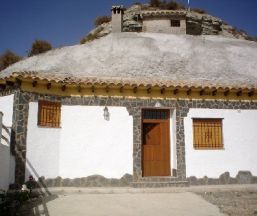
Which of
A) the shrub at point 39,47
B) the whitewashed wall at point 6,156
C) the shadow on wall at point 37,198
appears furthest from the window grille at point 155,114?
the shrub at point 39,47

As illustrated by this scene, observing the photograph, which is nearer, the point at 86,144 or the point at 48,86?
the point at 48,86

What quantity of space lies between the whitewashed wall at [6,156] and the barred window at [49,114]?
0.99m

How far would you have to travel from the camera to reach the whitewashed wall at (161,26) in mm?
24411

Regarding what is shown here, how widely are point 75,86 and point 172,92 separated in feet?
12.5

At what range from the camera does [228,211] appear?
24.6ft

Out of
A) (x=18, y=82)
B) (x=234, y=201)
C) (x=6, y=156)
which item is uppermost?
(x=18, y=82)

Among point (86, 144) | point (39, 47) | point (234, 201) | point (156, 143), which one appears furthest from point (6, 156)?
point (39, 47)

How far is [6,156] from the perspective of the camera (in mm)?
9008

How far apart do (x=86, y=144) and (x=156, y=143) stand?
2886mm

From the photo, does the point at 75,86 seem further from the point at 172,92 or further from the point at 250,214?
the point at 250,214

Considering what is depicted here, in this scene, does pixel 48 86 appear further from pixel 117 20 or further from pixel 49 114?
pixel 117 20

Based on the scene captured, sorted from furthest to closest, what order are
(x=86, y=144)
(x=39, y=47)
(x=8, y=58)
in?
1. (x=39, y=47)
2. (x=8, y=58)
3. (x=86, y=144)

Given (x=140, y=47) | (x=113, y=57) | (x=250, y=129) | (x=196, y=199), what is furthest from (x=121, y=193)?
(x=140, y=47)

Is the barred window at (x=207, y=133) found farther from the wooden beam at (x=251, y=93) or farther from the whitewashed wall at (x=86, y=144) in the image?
the whitewashed wall at (x=86, y=144)
